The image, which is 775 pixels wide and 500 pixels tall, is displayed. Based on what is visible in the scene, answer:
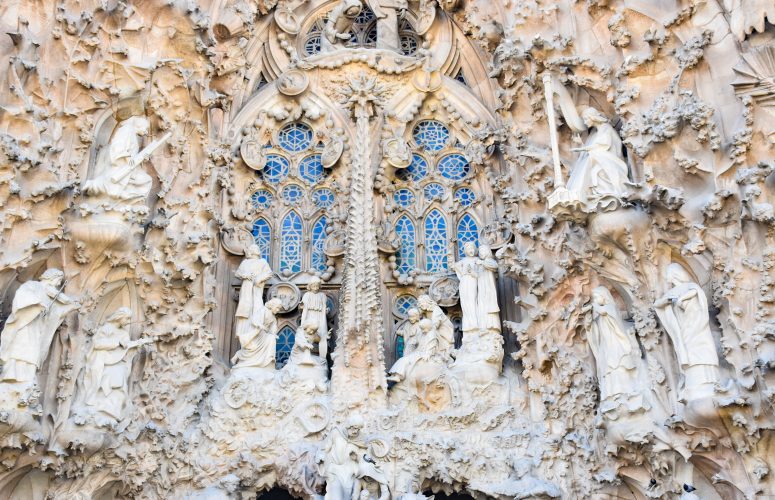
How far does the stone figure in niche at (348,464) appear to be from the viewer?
28.4 feet

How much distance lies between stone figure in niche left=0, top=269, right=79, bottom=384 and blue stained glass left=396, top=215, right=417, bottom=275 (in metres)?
3.78

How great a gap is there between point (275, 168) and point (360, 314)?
8.56 ft

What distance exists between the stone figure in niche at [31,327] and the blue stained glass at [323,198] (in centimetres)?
346

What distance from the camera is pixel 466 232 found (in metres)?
11.1

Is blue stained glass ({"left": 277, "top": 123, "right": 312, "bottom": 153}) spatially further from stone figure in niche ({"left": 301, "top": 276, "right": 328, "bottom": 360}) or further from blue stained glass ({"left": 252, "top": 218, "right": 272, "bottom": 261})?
stone figure in niche ({"left": 301, "top": 276, "right": 328, "bottom": 360})

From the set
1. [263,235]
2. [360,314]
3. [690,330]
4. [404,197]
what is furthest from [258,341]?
[690,330]

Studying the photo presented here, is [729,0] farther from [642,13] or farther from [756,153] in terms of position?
[756,153]

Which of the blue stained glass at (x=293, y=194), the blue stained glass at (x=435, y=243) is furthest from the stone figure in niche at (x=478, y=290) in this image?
the blue stained glass at (x=293, y=194)

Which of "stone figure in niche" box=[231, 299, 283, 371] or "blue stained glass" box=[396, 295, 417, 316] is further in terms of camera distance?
"blue stained glass" box=[396, 295, 417, 316]

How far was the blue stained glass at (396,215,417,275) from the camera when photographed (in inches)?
428

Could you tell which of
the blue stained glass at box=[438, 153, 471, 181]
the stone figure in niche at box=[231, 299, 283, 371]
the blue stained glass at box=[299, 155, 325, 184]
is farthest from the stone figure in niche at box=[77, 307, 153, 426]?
the blue stained glass at box=[438, 153, 471, 181]

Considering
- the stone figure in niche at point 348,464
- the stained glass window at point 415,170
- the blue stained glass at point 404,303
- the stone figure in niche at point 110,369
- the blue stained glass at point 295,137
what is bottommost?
the stone figure in niche at point 348,464

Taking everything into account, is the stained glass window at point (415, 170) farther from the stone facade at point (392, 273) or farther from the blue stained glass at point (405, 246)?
the blue stained glass at point (405, 246)

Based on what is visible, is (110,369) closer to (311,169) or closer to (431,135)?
(311,169)
